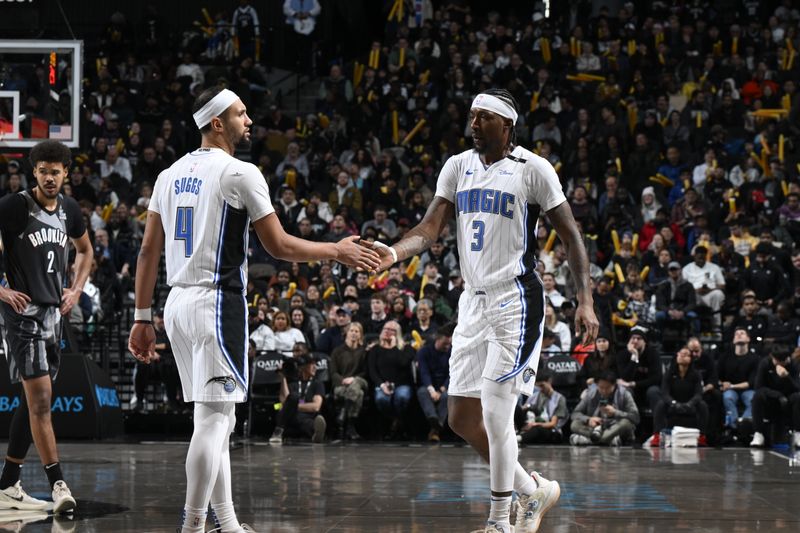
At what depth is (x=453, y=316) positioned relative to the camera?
680 inches

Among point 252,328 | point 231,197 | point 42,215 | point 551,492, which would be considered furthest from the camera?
point 252,328

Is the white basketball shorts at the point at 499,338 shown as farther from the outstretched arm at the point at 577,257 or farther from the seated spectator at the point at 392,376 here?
the seated spectator at the point at 392,376

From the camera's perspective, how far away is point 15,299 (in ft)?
25.2

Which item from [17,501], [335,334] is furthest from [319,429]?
[17,501]

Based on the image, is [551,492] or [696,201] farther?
[696,201]

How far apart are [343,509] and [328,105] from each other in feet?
59.8

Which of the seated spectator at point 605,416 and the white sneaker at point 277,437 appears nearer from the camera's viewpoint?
the white sneaker at point 277,437

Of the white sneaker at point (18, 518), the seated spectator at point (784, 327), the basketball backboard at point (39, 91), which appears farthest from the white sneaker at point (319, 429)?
the white sneaker at point (18, 518)

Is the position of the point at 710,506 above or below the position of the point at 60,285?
below

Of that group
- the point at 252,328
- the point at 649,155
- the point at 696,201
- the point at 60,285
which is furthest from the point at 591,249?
the point at 60,285

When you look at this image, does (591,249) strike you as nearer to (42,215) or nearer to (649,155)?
(649,155)

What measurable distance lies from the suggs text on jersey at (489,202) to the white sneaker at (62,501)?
10.4ft

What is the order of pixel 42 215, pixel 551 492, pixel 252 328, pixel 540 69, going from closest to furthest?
pixel 551 492 → pixel 42 215 → pixel 252 328 → pixel 540 69

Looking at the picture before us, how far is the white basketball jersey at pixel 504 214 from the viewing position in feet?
21.5
